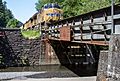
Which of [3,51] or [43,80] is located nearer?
[43,80]

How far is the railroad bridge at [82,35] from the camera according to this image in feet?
52.6

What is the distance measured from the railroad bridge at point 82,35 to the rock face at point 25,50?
2.89ft

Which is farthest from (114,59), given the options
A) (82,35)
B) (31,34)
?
(31,34)

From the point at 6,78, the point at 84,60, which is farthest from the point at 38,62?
the point at 6,78

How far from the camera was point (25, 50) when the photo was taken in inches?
1463

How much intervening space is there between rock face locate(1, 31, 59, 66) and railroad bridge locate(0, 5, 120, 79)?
34.6 inches

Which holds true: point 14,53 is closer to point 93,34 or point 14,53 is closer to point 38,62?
point 38,62

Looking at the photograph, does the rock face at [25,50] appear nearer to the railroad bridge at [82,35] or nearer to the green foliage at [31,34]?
the green foliage at [31,34]

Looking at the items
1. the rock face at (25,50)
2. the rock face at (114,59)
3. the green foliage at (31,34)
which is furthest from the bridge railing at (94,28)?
the green foliage at (31,34)

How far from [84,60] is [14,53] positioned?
8.98m

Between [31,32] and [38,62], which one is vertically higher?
[31,32]

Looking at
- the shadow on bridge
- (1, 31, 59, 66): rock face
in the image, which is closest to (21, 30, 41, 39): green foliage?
(1, 31, 59, 66): rock face

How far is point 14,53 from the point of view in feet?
121

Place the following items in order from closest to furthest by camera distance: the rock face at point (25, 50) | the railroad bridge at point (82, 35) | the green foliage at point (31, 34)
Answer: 1. the railroad bridge at point (82, 35)
2. the rock face at point (25, 50)
3. the green foliage at point (31, 34)
